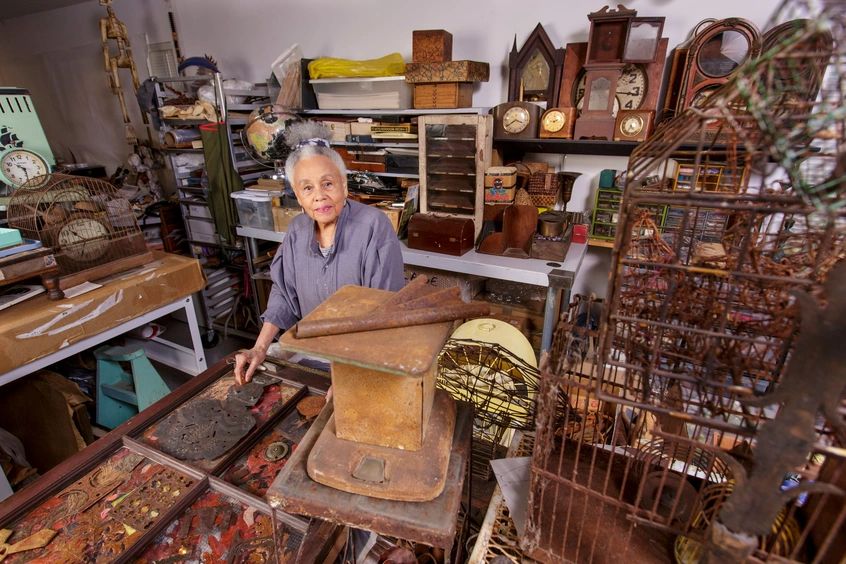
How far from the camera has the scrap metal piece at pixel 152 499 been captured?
43.7 inches

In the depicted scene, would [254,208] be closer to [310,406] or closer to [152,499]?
[310,406]

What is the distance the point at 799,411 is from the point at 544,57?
2874 mm

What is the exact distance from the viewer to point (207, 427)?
4.49 feet

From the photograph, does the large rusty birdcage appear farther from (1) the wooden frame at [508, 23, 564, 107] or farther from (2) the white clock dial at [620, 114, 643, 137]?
(1) the wooden frame at [508, 23, 564, 107]

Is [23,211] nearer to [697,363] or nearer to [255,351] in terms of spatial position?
[255,351]

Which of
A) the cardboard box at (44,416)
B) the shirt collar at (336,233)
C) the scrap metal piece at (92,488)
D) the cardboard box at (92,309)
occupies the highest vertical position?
the shirt collar at (336,233)

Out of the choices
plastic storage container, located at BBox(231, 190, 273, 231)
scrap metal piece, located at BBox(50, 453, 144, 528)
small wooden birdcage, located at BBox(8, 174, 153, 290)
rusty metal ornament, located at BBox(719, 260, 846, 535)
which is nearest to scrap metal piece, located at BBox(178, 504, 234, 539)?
scrap metal piece, located at BBox(50, 453, 144, 528)

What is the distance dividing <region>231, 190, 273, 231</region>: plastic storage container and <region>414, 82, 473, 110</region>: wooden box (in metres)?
1.40

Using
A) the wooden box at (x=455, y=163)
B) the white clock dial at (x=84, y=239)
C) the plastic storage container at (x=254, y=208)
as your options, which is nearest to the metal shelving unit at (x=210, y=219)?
the plastic storage container at (x=254, y=208)

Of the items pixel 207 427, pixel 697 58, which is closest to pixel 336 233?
pixel 207 427

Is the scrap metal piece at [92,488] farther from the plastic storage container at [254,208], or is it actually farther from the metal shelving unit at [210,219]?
the metal shelving unit at [210,219]

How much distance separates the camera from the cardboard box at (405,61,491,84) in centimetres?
278

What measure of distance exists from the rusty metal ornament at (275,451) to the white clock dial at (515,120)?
2469mm

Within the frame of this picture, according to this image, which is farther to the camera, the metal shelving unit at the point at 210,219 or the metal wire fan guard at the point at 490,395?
the metal shelving unit at the point at 210,219
